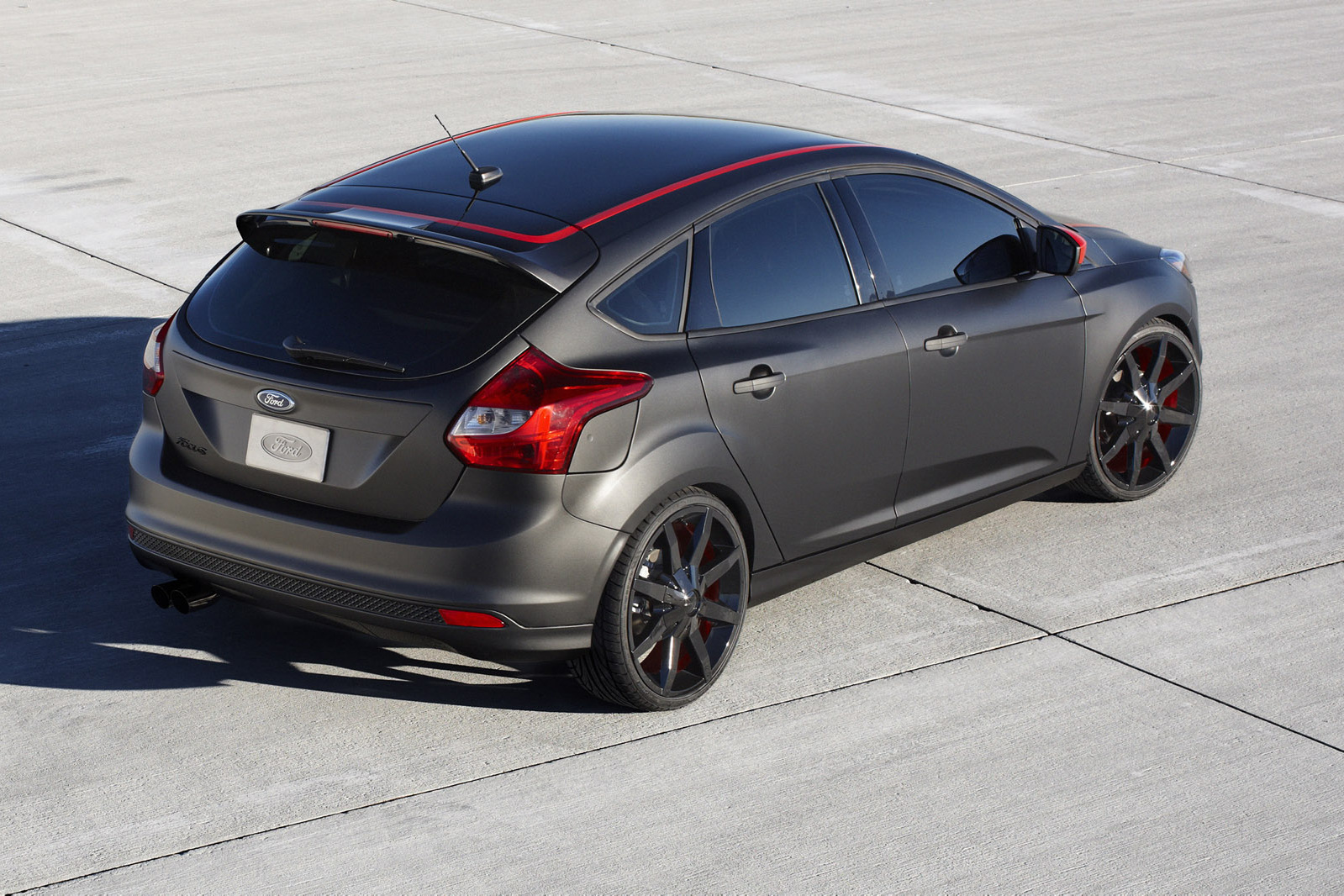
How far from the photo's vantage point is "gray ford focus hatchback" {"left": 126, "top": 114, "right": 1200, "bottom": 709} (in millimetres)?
4723

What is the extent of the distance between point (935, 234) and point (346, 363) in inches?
93.0

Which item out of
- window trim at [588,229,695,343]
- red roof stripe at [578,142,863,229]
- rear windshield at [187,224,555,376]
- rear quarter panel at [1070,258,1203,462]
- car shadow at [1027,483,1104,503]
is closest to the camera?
rear windshield at [187,224,555,376]

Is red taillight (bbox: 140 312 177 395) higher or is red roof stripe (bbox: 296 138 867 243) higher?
red roof stripe (bbox: 296 138 867 243)

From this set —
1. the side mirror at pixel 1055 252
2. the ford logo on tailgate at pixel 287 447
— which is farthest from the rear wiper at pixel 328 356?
the side mirror at pixel 1055 252

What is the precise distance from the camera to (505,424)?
4691mm

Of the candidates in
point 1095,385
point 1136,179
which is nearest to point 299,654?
point 1095,385

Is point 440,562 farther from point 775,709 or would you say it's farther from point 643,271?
point 775,709

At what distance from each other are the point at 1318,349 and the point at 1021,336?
12.2 feet

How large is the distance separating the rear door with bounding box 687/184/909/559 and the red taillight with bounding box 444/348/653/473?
547 mm

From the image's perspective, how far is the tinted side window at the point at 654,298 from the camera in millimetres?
5023

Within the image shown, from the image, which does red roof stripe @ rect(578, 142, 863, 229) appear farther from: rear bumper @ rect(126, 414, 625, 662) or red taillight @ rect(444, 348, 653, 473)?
rear bumper @ rect(126, 414, 625, 662)

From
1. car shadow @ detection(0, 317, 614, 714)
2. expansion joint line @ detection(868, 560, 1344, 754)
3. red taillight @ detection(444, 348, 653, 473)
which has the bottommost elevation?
car shadow @ detection(0, 317, 614, 714)

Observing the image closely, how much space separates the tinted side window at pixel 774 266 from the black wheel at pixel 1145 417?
1.71 meters

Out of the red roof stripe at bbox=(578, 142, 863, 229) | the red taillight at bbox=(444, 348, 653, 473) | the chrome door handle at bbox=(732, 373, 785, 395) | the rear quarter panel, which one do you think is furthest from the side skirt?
the red roof stripe at bbox=(578, 142, 863, 229)
